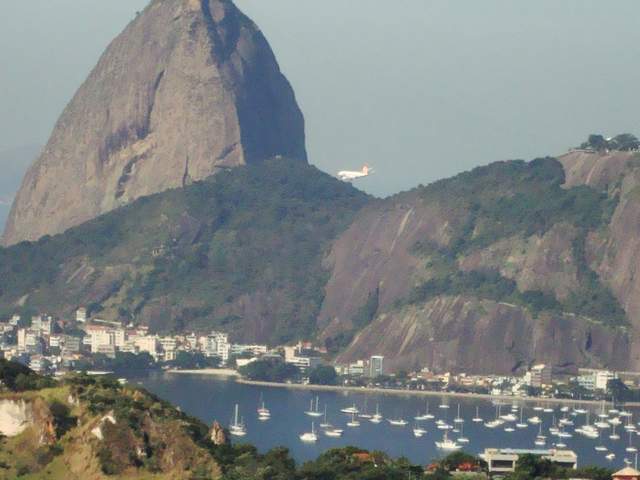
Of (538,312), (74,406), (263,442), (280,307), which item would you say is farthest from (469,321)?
(74,406)

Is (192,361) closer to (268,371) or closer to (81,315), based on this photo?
(268,371)

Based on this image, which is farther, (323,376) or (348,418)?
(323,376)

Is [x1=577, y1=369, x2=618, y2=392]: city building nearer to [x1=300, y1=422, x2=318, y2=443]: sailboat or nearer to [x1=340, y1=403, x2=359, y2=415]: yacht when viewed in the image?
[x1=340, y1=403, x2=359, y2=415]: yacht

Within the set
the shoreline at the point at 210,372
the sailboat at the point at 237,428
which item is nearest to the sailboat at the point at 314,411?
the sailboat at the point at 237,428

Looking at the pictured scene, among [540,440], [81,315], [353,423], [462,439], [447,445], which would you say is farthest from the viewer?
[81,315]

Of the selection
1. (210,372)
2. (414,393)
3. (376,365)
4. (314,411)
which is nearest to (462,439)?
(314,411)

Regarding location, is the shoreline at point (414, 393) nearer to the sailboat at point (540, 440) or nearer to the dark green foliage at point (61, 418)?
the sailboat at point (540, 440)

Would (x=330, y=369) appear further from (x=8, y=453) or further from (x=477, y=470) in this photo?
(x=8, y=453)
